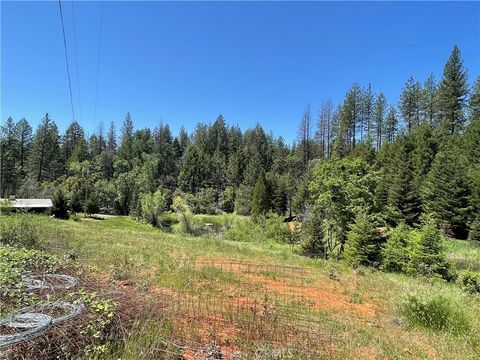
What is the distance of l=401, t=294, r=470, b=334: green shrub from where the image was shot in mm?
5793

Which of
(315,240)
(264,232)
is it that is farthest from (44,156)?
(315,240)

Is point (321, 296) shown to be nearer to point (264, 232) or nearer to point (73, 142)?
point (264, 232)

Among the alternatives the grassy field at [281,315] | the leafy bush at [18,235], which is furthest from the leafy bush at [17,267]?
the leafy bush at [18,235]

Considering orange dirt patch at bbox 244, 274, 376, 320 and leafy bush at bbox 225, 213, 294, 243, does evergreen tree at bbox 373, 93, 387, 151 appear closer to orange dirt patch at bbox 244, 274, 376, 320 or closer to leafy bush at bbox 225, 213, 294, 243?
leafy bush at bbox 225, 213, 294, 243

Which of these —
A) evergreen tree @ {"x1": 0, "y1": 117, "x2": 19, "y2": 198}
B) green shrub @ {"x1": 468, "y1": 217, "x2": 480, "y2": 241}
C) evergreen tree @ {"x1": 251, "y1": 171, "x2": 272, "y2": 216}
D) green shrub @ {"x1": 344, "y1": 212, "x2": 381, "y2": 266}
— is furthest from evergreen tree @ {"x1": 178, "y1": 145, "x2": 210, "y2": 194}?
green shrub @ {"x1": 344, "y1": 212, "x2": 381, "y2": 266}

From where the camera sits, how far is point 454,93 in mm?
54281

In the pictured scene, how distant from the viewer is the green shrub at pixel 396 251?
18.3m

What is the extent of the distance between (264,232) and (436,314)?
1093 inches

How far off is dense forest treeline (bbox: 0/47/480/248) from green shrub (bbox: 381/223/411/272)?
493 cm

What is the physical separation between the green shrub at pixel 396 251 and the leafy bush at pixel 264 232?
13.8m

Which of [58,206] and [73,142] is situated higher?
[73,142]

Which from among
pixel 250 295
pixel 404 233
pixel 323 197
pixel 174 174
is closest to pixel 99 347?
pixel 250 295

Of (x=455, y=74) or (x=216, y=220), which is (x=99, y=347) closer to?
(x=216, y=220)

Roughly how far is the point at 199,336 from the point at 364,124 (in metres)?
70.5
